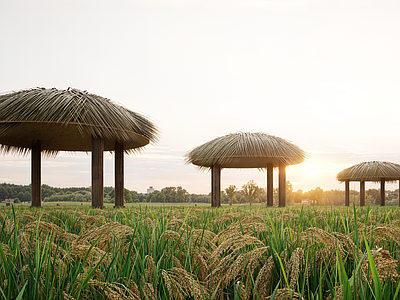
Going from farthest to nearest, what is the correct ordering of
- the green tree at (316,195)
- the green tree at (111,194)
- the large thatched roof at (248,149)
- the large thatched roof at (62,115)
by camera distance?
1. the green tree at (111,194)
2. the green tree at (316,195)
3. the large thatched roof at (248,149)
4. the large thatched roof at (62,115)

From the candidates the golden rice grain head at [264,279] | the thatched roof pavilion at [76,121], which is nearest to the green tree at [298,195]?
the thatched roof pavilion at [76,121]

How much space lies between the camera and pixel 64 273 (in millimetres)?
1262

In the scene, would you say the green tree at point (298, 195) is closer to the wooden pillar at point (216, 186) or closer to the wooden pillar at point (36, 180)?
the wooden pillar at point (216, 186)

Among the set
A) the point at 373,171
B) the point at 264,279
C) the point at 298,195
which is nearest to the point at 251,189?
the point at 298,195

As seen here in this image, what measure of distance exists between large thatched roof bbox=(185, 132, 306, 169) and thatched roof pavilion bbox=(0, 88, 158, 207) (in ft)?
9.35

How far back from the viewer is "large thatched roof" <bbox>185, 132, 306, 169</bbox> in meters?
10.8

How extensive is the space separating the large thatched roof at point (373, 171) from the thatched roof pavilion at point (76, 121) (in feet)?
49.5

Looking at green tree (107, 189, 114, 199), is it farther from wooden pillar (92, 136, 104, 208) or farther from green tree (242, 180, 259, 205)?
wooden pillar (92, 136, 104, 208)

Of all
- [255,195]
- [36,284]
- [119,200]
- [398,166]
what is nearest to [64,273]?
[36,284]

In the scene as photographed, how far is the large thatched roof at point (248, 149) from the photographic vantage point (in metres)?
10.8

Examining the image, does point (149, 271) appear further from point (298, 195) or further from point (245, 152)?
point (298, 195)

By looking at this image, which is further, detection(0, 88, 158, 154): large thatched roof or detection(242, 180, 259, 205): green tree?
detection(242, 180, 259, 205): green tree

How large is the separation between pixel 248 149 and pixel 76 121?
6129 millimetres

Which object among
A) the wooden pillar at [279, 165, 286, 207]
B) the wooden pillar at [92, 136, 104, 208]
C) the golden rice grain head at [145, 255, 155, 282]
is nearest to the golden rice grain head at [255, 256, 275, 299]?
the golden rice grain head at [145, 255, 155, 282]
